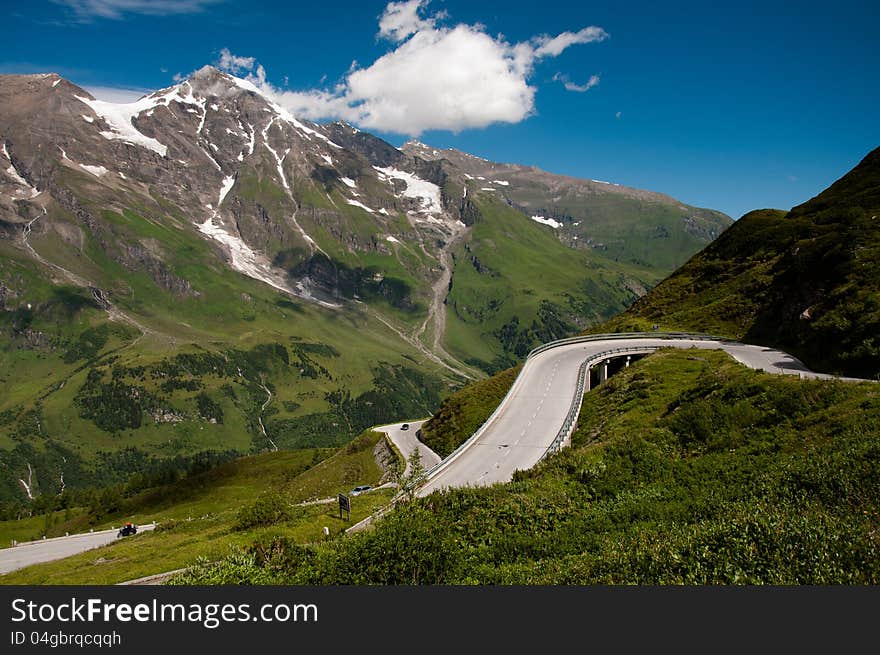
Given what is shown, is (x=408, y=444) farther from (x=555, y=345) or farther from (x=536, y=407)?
(x=536, y=407)

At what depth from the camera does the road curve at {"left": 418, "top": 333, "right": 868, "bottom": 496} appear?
45.8 m

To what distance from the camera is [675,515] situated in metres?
24.8

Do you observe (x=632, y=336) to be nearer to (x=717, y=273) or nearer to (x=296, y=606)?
(x=717, y=273)

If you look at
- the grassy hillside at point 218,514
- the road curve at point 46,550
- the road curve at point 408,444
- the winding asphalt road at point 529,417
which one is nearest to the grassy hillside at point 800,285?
the winding asphalt road at point 529,417

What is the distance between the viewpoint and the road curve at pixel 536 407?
45.8 meters

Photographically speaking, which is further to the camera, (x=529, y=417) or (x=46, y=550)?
(x=46, y=550)

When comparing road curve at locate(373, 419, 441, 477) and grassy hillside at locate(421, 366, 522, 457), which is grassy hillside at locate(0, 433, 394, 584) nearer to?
road curve at locate(373, 419, 441, 477)

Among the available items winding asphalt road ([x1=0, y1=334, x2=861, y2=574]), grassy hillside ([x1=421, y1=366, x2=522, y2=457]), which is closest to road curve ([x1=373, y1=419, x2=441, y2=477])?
winding asphalt road ([x1=0, y1=334, x2=861, y2=574])

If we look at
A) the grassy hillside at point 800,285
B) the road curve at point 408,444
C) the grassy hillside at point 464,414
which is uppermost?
the grassy hillside at point 800,285

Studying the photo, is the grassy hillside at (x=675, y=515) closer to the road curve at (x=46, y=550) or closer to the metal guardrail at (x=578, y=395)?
the metal guardrail at (x=578, y=395)

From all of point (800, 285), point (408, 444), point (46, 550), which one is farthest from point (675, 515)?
point (46, 550)

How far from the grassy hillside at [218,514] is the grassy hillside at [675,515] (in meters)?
14.8

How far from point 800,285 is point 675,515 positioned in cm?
5632

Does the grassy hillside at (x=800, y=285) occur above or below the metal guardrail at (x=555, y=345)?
above
